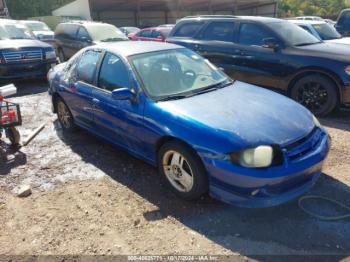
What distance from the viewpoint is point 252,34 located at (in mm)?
6770

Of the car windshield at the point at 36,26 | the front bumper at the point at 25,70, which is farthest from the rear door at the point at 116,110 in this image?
the car windshield at the point at 36,26

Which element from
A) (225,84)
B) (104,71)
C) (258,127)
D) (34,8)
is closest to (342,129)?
(225,84)

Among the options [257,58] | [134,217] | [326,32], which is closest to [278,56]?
[257,58]

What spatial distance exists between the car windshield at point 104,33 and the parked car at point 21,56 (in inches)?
74.6

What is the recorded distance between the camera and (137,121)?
368cm

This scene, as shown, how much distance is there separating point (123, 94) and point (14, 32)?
292 inches

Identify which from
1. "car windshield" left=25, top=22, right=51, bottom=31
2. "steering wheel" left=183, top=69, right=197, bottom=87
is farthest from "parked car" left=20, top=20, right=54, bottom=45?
"steering wheel" left=183, top=69, right=197, bottom=87

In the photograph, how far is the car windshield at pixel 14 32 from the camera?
9102mm

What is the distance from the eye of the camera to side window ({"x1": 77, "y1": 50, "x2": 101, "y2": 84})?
4466mm

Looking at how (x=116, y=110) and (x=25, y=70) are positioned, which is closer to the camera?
(x=116, y=110)

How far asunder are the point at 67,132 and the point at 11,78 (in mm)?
3975

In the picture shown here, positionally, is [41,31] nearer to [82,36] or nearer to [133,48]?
[82,36]

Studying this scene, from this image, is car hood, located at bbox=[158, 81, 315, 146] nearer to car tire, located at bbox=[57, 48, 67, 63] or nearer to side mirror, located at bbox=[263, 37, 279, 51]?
side mirror, located at bbox=[263, 37, 279, 51]

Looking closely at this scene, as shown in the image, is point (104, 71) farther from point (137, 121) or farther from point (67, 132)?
point (67, 132)
